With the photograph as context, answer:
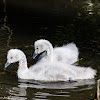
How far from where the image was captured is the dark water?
298 inches

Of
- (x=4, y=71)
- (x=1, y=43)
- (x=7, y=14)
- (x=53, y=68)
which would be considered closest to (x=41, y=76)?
(x=53, y=68)

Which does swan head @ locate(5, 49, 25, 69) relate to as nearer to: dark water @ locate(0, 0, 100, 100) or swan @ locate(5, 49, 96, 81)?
swan @ locate(5, 49, 96, 81)

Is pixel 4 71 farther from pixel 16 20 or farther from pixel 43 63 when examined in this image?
pixel 16 20

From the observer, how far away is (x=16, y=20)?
1410 cm

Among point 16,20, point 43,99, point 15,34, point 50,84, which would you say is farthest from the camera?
point 16,20

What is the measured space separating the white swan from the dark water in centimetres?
29

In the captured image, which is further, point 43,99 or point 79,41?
point 79,41

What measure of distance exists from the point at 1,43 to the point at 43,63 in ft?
8.32

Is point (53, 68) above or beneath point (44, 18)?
beneath

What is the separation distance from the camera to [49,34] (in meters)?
11.8

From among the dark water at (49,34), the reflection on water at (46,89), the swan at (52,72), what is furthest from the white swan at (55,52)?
the reflection on water at (46,89)

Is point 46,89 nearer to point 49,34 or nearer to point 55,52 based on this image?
point 55,52

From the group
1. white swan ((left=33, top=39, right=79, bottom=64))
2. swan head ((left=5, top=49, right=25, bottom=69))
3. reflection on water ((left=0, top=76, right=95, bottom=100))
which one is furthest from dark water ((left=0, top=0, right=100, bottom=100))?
swan head ((left=5, top=49, right=25, bottom=69))

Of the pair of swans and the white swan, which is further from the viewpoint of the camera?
the white swan
